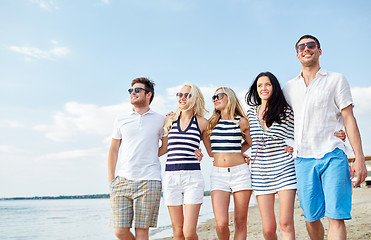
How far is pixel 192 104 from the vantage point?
16.3ft

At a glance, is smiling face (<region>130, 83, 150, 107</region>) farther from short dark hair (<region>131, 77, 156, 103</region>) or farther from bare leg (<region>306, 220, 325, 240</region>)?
bare leg (<region>306, 220, 325, 240</region>)

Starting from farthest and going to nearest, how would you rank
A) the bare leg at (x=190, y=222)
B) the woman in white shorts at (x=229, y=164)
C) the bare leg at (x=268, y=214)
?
the woman in white shorts at (x=229, y=164)
the bare leg at (x=190, y=222)
the bare leg at (x=268, y=214)

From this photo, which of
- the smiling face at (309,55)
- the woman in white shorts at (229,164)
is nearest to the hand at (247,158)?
the woman in white shorts at (229,164)

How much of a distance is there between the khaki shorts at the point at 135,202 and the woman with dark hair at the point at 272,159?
4.66 ft

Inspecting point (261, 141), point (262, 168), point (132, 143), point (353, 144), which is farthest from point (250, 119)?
point (132, 143)

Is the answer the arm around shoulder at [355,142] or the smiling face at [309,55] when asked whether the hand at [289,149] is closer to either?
the arm around shoulder at [355,142]

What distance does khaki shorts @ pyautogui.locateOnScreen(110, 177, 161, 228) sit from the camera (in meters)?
4.71

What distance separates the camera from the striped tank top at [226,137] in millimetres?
4727

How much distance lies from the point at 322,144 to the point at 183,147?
1.81 meters

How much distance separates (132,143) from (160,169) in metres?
0.56

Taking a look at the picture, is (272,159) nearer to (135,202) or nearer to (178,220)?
(178,220)

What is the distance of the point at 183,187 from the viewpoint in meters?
4.59

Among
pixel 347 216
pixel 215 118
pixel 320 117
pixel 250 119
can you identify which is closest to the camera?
pixel 347 216

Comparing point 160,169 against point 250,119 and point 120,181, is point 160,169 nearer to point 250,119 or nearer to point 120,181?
point 120,181
